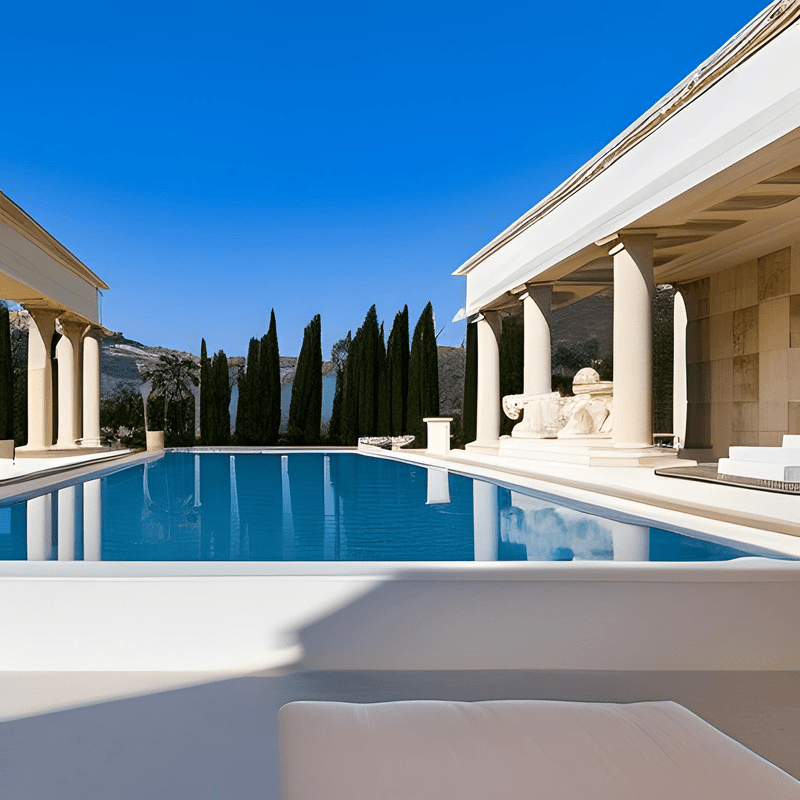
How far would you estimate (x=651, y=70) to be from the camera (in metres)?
24.5

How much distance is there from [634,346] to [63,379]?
16399 mm

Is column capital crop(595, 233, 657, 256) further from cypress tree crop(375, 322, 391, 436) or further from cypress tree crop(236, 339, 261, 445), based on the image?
cypress tree crop(236, 339, 261, 445)

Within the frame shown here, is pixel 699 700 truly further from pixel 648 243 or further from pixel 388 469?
pixel 388 469

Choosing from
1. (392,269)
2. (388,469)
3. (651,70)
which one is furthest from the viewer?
(392,269)

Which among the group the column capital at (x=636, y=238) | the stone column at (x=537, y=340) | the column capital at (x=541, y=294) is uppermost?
the column capital at (x=636, y=238)

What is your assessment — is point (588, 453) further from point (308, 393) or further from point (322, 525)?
point (308, 393)

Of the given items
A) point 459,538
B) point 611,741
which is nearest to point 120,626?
point 611,741

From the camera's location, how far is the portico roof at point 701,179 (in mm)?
7812

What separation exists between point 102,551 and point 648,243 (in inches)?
363

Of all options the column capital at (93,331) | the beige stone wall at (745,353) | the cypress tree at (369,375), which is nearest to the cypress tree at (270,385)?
the cypress tree at (369,375)

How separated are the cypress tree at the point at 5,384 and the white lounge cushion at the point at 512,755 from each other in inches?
941

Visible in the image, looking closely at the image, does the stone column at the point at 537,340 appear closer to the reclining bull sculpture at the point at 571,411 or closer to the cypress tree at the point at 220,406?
the reclining bull sculpture at the point at 571,411

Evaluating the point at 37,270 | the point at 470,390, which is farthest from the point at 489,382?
the point at 37,270

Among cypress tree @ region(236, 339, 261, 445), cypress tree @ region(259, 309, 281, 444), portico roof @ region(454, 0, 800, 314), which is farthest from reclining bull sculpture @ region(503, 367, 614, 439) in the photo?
cypress tree @ region(236, 339, 261, 445)
